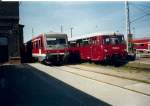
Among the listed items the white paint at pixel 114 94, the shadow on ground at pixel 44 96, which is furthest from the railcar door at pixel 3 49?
the white paint at pixel 114 94

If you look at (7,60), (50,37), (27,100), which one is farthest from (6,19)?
(27,100)

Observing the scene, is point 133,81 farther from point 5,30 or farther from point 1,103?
point 5,30

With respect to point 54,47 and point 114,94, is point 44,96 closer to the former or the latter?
point 114,94

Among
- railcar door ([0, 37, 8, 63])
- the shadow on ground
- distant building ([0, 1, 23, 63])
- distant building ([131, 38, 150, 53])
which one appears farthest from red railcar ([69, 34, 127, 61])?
distant building ([131, 38, 150, 53])

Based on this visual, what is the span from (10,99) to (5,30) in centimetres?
2416

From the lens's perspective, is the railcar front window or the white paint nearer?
the white paint

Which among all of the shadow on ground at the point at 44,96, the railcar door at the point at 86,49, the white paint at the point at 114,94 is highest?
the railcar door at the point at 86,49

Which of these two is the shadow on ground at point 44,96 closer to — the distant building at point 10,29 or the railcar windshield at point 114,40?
the railcar windshield at point 114,40

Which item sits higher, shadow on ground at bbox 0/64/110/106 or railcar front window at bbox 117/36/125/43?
railcar front window at bbox 117/36/125/43

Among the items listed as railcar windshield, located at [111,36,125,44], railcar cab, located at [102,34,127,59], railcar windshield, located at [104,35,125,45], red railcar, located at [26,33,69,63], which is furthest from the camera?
red railcar, located at [26,33,69,63]

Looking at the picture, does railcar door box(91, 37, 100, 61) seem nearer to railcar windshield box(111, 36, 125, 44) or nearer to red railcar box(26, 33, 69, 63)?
railcar windshield box(111, 36, 125, 44)

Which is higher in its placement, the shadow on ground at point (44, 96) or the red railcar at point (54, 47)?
the red railcar at point (54, 47)

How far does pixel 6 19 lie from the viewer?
33.7 m

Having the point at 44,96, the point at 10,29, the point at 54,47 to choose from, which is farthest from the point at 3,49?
the point at 44,96
